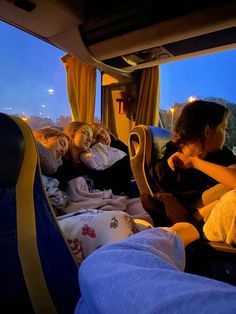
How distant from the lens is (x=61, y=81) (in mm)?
2869

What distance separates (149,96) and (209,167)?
1932 mm

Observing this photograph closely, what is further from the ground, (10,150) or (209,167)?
(10,150)

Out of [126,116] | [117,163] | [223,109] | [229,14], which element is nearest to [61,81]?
[126,116]

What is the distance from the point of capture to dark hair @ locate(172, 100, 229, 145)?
1285 millimetres

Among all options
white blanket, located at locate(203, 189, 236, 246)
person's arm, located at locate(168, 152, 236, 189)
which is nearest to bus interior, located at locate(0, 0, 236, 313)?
person's arm, located at locate(168, 152, 236, 189)

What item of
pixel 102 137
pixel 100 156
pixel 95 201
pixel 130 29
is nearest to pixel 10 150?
pixel 95 201

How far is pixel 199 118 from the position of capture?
1.30m

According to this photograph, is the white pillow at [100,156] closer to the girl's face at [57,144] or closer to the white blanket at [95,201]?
the white blanket at [95,201]

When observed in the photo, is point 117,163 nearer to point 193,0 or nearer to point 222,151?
point 222,151

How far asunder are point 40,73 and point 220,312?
104 inches

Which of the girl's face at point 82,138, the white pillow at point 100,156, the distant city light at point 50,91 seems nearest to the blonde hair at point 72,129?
the girl's face at point 82,138

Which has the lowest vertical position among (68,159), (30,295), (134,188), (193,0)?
(134,188)

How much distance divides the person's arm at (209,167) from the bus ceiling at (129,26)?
3.48 ft

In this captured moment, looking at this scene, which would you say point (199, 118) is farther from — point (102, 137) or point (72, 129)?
point (102, 137)
